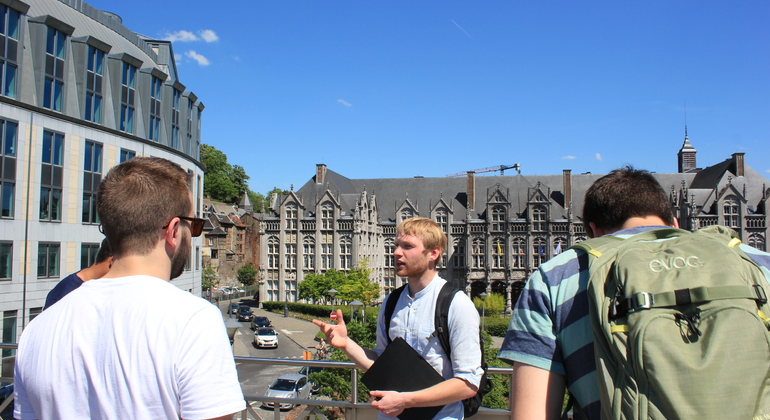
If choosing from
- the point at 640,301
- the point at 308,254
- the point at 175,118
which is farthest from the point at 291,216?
the point at 640,301

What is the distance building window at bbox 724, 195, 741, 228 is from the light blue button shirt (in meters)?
52.6

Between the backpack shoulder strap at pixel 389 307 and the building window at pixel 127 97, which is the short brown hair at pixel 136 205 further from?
the building window at pixel 127 97

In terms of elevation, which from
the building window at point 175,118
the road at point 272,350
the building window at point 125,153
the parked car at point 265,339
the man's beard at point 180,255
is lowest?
the road at point 272,350

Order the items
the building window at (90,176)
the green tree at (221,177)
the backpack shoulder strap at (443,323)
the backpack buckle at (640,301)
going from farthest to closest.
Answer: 1. the green tree at (221,177)
2. the building window at (90,176)
3. the backpack shoulder strap at (443,323)
4. the backpack buckle at (640,301)

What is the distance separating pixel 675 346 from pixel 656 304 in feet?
0.48

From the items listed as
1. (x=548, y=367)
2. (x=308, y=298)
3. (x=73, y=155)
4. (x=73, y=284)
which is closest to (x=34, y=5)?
(x=73, y=155)

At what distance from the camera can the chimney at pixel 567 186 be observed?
50.9 meters

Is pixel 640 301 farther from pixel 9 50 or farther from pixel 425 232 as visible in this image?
pixel 9 50

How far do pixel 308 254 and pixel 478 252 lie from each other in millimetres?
16989

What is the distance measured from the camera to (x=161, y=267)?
2.26 m

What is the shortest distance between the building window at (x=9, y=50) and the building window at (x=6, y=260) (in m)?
5.58

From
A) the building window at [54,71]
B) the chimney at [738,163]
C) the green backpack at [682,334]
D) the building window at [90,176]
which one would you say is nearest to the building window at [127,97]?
the building window at [90,176]

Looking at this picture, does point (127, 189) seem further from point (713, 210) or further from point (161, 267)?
point (713, 210)

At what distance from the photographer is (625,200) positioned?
2.43 meters
